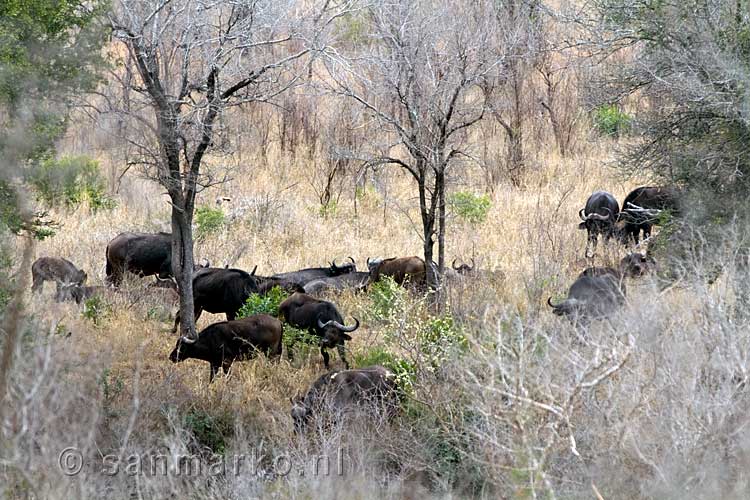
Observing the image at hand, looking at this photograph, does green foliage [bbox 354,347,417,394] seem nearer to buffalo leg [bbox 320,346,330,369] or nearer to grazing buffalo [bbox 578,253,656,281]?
buffalo leg [bbox 320,346,330,369]

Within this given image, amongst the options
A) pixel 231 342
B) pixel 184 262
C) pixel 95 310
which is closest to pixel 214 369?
pixel 231 342

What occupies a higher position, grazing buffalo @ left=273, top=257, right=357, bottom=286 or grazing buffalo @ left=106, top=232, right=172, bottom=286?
grazing buffalo @ left=106, top=232, right=172, bottom=286

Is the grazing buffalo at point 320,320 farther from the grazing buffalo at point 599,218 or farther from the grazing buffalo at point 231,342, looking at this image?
the grazing buffalo at point 599,218

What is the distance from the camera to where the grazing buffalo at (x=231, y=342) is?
11133 mm

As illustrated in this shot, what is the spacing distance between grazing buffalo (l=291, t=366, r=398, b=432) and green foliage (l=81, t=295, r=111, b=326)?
4.03 metres

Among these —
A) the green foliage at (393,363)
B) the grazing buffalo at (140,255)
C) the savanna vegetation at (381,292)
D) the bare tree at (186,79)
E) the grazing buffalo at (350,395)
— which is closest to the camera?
the savanna vegetation at (381,292)

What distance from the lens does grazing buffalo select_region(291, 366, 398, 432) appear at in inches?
363

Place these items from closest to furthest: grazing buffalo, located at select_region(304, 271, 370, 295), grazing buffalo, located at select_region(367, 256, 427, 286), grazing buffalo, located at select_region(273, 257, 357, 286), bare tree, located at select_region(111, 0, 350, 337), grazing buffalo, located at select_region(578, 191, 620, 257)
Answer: bare tree, located at select_region(111, 0, 350, 337), grazing buffalo, located at select_region(304, 271, 370, 295), grazing buffalo, located at select_region(367, 256, 427, 286), grazing buffalo, located at select_region(273, 257, 357, 286), grazing buffalo, located at select_region(578, 191, 620, 257)

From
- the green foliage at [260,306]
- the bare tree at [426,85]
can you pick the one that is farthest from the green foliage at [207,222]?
the green foliage at [260,306]

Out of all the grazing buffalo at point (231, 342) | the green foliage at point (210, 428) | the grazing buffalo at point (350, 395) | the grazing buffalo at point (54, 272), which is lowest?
the green foliage at point (210, 428)

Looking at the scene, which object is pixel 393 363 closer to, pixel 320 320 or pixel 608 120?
pixel 320 320

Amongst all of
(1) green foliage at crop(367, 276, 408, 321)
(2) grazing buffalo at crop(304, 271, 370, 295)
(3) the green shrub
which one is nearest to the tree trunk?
(1) green foliage at crop(367, 276, 408, 321)

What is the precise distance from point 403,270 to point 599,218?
Result: 15.2ft

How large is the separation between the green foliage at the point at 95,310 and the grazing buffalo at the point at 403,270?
159 inches
